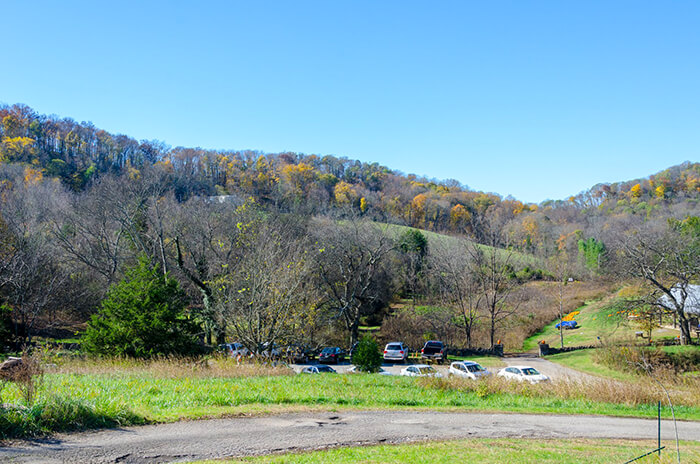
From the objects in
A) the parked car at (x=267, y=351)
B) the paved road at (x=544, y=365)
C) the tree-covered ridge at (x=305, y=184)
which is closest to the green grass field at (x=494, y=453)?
the parked car at (x=267, y=351)

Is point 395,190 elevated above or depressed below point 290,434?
above

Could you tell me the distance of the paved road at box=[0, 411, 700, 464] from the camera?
7.54m

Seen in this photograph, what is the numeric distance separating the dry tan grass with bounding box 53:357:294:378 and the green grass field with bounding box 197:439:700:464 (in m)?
8.17

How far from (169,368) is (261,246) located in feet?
34.3

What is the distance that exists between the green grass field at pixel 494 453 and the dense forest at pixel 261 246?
13.4 meters

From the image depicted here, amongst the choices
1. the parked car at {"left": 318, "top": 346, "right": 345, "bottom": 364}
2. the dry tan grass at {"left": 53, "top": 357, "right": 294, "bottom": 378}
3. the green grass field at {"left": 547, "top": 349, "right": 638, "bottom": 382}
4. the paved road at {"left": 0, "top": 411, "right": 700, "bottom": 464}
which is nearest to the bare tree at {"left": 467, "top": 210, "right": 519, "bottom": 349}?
the green grass field at {"left": 547, "top": 349, "right": 638, "bottom": 382}

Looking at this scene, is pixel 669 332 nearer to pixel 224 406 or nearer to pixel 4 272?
pixel 224 406

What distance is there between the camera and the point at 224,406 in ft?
36.0

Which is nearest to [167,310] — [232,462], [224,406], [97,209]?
[224,406]

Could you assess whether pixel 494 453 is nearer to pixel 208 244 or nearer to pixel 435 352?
pixel 435 352

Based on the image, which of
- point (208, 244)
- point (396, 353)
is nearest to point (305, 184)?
point (208, 244)

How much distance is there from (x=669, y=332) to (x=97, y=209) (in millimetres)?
51428

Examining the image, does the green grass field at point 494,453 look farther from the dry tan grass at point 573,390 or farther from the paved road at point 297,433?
the dry tan grass at point 573,390

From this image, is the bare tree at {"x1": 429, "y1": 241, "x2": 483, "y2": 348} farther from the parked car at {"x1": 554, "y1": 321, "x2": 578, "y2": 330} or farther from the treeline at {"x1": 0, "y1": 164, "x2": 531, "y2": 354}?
the parked car at {"x1": 554, "y1": 321, "x2": 578, "y2": 330}
